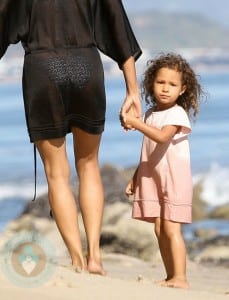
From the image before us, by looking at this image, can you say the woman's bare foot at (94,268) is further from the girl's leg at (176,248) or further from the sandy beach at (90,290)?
the girl's leg at (176,248)

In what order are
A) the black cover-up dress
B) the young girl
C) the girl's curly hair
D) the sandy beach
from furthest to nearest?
the girl's curly hair < the young girl < the black cover-up dress < the sandy beach

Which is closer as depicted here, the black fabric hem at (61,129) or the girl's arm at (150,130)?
the black fabric hem at (61,129)

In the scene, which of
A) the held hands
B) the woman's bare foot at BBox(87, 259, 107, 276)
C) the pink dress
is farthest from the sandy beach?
the held hands

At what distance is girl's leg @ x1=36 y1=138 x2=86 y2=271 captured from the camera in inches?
226

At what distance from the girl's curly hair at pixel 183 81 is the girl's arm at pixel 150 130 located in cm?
27

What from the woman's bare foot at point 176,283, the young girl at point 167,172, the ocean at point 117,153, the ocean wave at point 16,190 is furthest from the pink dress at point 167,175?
the ocean wave at point 16,190

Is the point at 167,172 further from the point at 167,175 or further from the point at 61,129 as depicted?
the point at 61,129

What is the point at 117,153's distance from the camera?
19.4 m

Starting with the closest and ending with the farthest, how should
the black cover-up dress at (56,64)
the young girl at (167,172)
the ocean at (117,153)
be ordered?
the black cover-up dress at (56,64) < the young girl at (167,172) < the ocean at (117,153)

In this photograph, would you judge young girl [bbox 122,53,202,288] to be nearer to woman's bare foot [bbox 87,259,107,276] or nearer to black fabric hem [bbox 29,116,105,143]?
black fabric hem [bbox 29,116,105,143]

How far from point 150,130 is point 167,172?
9.1 inches

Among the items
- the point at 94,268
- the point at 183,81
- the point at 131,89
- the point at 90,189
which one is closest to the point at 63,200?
the point at 90,189

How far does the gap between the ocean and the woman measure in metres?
6.28

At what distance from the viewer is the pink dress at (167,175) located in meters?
5.86
